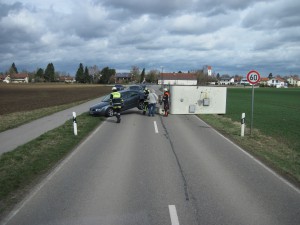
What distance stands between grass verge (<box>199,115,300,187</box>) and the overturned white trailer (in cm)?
771

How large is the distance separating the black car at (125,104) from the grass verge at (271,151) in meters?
7.43

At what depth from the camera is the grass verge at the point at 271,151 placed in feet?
29.4

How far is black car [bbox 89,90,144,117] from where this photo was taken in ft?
71.7

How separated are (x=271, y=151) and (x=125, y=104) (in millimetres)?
13624

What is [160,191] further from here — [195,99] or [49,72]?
[49,72]

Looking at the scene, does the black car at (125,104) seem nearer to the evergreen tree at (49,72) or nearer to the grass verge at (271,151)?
the grass verge at (271,151)

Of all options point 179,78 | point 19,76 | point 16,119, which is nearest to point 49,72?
point 19,76

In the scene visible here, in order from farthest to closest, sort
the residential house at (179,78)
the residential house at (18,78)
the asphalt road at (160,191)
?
the residential house at (18,78), the residential house at (179,78), the asphalt road at (160,191)

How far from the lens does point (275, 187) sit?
739cm

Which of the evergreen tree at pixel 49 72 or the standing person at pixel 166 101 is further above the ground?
the evergreen tree at pixel 49 72

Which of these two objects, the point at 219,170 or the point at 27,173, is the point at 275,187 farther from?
the point at 27,173

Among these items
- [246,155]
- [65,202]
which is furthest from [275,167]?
→ [65,202]

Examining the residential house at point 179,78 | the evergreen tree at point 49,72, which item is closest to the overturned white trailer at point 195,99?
the residential house at point 179,78

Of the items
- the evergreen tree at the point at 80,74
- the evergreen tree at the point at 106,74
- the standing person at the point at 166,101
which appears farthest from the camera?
the evergreen tree at the point at 80,74
